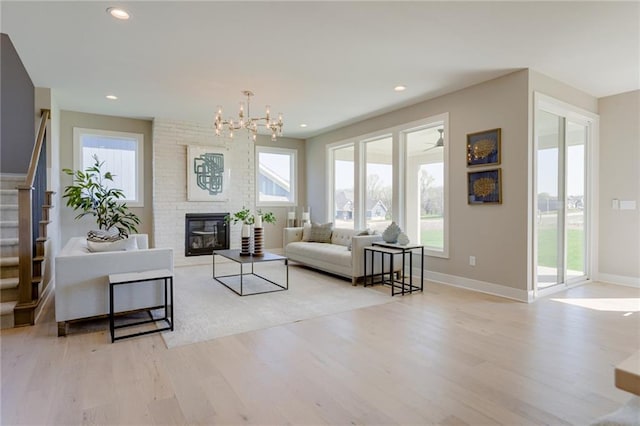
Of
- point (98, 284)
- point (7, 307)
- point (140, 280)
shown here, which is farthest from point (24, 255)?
point (140, 280)

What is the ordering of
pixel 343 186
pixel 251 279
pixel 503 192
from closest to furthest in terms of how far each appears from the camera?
pixel 503 192 → pixel 251 279 → pixel 343 186

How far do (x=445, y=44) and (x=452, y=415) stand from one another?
3158mm

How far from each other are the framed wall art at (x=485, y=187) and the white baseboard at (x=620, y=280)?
7.75 ft

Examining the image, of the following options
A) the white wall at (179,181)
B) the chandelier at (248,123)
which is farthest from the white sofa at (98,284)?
the white wall at (179,181)

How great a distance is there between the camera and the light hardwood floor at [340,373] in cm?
188

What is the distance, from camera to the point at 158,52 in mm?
3545

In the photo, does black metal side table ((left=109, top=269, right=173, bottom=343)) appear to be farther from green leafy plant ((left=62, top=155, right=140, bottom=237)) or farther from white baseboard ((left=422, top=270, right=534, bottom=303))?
white baseboard ((left=422, top=270, right=534, bottom=303))

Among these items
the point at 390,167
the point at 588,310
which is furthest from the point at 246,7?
the point at 588,310

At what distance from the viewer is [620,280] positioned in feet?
16.1

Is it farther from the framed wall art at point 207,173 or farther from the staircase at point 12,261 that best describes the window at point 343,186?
the staircase at point 12,261

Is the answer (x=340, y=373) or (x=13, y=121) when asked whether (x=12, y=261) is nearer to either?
(x=13, y=121)

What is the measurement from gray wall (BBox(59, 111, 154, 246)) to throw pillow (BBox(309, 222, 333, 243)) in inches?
121

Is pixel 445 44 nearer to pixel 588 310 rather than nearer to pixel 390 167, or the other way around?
pixel 390 167

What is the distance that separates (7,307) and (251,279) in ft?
8.92
